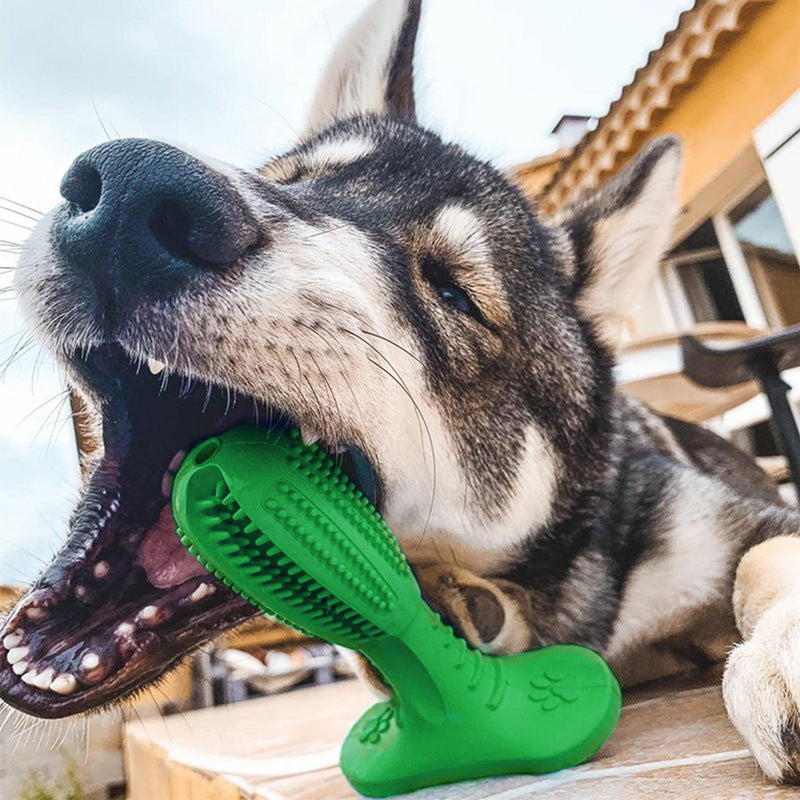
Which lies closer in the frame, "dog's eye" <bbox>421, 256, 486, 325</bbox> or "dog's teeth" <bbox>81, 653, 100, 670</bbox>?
"dog's teeth" <bbox>81, 653, 100, 670</bbox>

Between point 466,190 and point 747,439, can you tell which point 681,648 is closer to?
point 466,190

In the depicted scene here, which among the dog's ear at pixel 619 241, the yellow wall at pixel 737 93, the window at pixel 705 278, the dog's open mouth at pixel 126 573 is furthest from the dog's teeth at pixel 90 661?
the window at pixel 705 278

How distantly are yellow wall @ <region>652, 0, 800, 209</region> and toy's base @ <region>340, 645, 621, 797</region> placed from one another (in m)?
2.11

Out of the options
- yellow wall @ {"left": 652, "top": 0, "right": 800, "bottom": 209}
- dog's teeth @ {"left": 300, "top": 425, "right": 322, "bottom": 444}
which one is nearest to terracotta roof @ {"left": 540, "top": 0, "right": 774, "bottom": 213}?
yellow wall @ {"left": 652, "top": 0, "right": 800, "bottom": 209}

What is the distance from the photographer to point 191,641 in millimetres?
1054

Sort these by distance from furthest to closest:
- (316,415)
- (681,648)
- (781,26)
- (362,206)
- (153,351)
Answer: (781,26)
(681,648)
(362,206)
(316,415)
(153,351)

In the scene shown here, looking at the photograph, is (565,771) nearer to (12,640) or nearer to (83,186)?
(12,640)

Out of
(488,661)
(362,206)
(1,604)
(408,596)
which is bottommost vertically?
(488,661)

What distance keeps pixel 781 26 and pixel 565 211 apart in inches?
70.3

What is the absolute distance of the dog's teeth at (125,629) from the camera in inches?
39.4

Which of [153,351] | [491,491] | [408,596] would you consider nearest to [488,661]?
[408,596]

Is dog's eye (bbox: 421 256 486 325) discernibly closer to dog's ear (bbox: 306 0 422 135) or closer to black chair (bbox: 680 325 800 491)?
dog's ear (bbox: 306 0 422 135)

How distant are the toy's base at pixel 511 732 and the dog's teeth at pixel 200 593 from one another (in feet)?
1.04

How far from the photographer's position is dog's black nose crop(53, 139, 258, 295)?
2.94 feet
